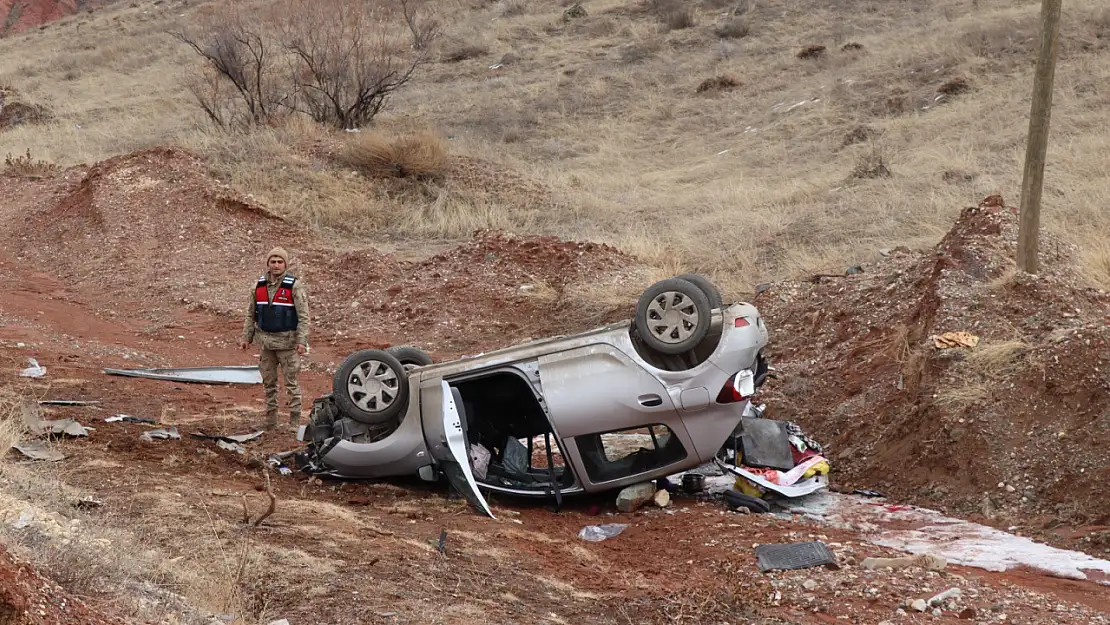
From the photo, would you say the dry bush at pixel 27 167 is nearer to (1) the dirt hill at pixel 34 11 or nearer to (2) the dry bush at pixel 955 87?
(2) the dry bush at pixel 955 87

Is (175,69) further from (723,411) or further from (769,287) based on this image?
(723,411)

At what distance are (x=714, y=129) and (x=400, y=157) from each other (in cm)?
864

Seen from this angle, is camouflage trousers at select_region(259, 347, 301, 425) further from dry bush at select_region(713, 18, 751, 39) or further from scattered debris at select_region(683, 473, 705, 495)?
dry bush at select_region(713, 18, 751, 39)

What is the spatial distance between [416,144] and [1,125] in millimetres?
16536

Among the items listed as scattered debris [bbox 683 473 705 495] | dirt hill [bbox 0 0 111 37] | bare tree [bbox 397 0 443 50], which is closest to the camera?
scattered debris [bbox 683 473 705 495]

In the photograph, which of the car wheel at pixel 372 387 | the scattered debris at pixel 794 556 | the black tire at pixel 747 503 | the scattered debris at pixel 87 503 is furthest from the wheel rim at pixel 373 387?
the scattered debris at pixel 794 556

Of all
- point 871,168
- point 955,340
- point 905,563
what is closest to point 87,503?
point 905,563

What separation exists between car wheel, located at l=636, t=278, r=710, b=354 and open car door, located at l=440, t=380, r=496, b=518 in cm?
131

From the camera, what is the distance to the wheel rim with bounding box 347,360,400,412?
24.6 feet

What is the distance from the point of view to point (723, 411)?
7.00 meters

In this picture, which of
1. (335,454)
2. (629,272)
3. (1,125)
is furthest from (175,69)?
(335,454)

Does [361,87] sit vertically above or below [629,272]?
above

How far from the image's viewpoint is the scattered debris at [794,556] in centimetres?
594

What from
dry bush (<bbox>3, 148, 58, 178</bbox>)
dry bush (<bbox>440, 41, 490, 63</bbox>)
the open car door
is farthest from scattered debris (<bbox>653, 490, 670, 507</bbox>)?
dry bush (<bbox>440, 41, 490, 63</bbox>)
